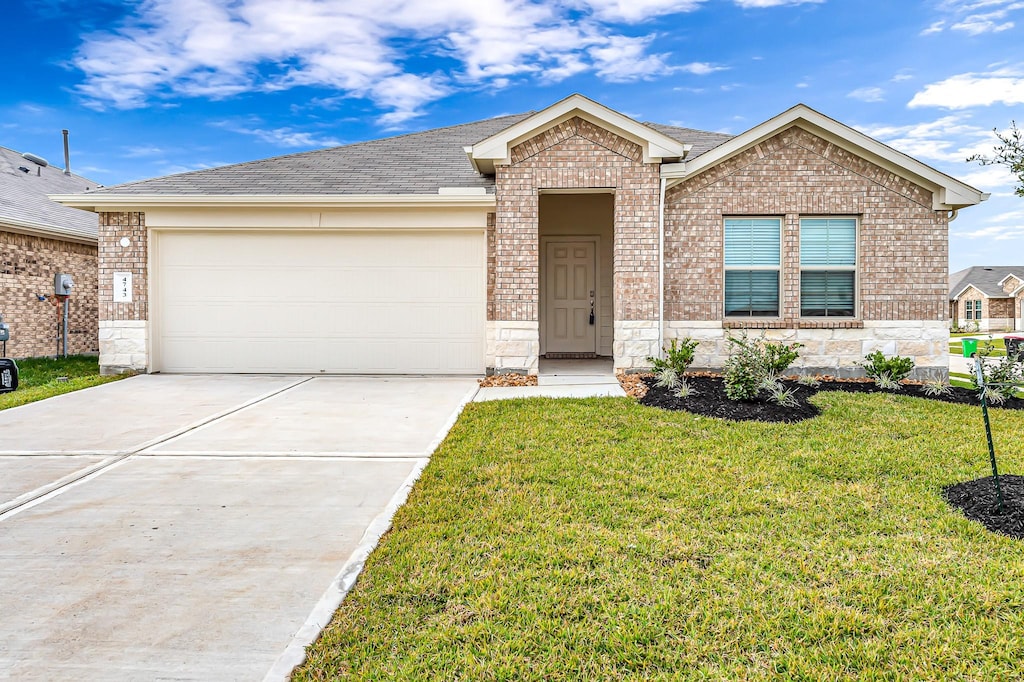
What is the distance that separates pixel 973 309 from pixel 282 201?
5221 cm

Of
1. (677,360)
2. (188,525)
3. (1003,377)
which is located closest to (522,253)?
(677,360)

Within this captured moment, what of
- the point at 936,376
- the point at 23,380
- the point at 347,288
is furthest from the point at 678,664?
the point at 23,380

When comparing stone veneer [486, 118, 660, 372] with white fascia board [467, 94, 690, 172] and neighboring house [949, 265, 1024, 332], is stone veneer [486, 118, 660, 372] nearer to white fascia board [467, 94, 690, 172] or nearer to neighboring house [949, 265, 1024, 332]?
white fascia board [467, 94, 690, 172]

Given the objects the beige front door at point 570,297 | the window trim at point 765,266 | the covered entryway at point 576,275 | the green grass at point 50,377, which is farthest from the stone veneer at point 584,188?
the green grass at point 50,377

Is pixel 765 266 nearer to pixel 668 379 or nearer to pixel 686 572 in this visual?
pixel 668 379

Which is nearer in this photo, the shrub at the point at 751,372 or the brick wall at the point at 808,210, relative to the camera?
the shrub at the point at 751,372

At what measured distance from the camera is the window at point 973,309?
1752 inches

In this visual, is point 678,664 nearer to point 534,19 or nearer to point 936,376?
point 936,376

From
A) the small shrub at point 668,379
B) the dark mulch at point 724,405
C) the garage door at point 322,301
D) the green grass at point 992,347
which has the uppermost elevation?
the garage door at point 322,301

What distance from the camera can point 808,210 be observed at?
384 inches

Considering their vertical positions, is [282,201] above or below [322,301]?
above

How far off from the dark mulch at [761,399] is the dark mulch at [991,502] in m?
2.27

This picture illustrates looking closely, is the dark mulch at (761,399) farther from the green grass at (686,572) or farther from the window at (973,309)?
the window at (973,309)

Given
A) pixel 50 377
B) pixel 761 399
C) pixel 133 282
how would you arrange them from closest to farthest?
pixel 761 399 → pixel 133 282 → pixel 50 377
